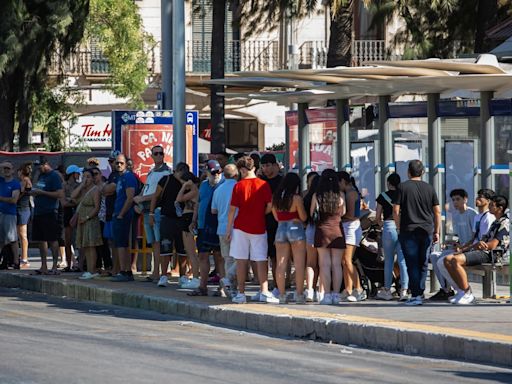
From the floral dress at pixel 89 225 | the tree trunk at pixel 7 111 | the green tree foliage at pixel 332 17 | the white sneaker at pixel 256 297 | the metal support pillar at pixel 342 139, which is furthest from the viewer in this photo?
the tree trunk at pixel 7 111

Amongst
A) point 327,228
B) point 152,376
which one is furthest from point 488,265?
point 152,376

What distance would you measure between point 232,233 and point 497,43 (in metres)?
14.7

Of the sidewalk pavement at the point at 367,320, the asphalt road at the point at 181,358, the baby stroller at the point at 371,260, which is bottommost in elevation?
the asphalt road at the point at 181,358

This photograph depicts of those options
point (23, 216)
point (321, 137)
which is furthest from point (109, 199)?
point (23, 216)

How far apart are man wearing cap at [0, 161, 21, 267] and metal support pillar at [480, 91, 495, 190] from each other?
8.26 meters

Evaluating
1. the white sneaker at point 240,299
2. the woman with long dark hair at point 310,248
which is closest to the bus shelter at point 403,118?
the woman with long dark hair at point 310,248

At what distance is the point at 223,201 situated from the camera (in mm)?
18375

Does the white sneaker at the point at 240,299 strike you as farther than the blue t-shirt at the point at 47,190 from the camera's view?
No

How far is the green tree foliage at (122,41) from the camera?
1652 inches

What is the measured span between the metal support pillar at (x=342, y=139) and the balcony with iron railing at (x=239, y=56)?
1040 inches

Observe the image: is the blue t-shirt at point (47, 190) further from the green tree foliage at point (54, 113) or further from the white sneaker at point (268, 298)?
the green tree foliage at point (54, 113)

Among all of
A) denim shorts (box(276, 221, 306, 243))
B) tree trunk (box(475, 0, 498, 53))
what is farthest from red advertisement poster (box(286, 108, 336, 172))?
tree trunk (box(475, 0, 498, 53))

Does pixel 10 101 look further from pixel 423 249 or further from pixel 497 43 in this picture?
pixel 423 249

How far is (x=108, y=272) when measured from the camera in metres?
22.0
